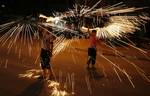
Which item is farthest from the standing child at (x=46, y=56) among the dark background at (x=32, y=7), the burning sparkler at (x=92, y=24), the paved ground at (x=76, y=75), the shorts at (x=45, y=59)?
the dark background at (x=32, y=7)

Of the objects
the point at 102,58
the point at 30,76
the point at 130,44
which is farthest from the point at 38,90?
the point at 130,44

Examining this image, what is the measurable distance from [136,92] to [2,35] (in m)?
16.1

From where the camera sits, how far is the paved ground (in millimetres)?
10883

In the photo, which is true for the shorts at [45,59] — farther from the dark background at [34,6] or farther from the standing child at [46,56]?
the dark background at [34,6]

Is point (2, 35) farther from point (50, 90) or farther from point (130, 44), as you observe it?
point (50, 90)

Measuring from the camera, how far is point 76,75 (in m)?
13.1

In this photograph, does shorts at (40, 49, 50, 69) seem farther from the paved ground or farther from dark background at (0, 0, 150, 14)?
dark background at (0, 0, 150, 14)

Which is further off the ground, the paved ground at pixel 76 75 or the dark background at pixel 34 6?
the dark background at pixel 34 6

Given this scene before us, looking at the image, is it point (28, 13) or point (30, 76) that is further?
point (28, 13)

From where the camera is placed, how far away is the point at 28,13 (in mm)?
42375

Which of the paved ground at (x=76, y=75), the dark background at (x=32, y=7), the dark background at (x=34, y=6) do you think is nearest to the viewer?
the paved ground at (x=76, y=75)

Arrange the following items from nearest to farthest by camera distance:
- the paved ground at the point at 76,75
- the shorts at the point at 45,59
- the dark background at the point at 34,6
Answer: the paved ground at the point at 76,75 < the shorts at the point at 45,59 < the dark background at the point at 34,6

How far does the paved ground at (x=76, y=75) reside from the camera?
10.9 metres

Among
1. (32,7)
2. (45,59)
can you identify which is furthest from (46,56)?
(32,7)
